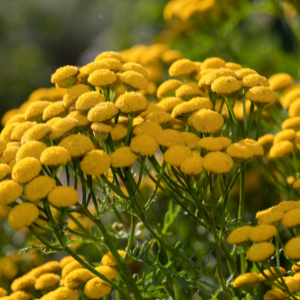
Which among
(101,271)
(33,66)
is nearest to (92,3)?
(33,66)

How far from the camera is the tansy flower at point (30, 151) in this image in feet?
3.42

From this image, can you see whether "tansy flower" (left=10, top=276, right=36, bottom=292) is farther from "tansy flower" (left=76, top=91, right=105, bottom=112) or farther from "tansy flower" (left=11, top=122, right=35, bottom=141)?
"tansy flower" (left=76, top=91, right=105, bottom=112)

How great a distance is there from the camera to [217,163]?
1.01 meters

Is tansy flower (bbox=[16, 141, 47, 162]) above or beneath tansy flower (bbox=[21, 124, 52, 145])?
beneath

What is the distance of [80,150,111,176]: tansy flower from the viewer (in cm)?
100

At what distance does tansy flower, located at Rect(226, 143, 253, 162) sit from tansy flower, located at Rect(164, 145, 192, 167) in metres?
0.11

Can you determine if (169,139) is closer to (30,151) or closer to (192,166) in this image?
(192,166)

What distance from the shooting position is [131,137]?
1171 mm

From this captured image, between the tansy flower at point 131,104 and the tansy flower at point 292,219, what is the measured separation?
46 centimetres

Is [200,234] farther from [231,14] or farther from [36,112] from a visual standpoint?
A: [231,14]

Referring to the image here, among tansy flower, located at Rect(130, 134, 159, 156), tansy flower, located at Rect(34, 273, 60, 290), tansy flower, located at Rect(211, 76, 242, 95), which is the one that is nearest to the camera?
tansy flower, located at Rect(130, 134, 159, 156)

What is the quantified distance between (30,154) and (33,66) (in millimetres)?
5301

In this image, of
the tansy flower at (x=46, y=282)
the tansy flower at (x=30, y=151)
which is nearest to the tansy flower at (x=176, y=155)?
the tansy flower at (x=30, y=151)

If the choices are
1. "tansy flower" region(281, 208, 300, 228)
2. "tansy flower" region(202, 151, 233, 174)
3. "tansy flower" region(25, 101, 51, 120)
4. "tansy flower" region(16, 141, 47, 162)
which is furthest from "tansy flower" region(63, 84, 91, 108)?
"tansy flower" region(281, 208, 300, 228)
